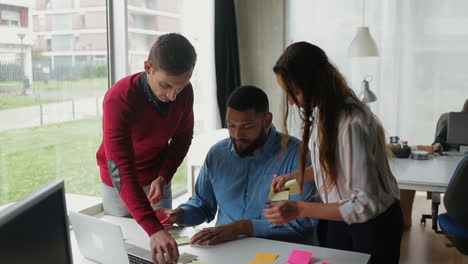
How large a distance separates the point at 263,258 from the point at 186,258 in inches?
10.0

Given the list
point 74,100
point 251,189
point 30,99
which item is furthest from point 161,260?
point 74,100

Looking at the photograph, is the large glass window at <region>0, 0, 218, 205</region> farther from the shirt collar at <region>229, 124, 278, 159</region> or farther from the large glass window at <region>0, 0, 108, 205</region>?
the shirt collar at <region>229, 124, 278, 159</region>

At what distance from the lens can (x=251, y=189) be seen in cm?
196

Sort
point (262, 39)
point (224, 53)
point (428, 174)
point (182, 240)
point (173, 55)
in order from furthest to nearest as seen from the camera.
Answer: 1. point (262, 39)
2. point (224, 53)
3. point (428, 174)
4. point (182, 240)
5. point (173, 55)

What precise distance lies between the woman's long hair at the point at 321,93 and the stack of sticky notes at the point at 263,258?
316mm

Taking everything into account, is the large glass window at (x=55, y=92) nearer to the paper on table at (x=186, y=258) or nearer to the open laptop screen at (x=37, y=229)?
the paper on table at (x=186, y=258)

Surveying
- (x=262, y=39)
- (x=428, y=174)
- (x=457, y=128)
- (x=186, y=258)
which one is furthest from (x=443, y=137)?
(x=186, y=258)

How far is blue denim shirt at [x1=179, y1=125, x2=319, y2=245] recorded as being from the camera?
1.94 m

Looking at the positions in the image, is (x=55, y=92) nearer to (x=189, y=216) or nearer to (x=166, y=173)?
(x=166, y=173)

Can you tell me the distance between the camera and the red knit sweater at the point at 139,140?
1.53m

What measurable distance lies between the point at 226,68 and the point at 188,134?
240 cm

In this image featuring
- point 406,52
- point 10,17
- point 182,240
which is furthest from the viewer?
point 406,52

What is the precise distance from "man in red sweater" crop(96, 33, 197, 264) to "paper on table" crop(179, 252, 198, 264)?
11cm

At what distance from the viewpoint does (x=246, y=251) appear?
63.0 inches
